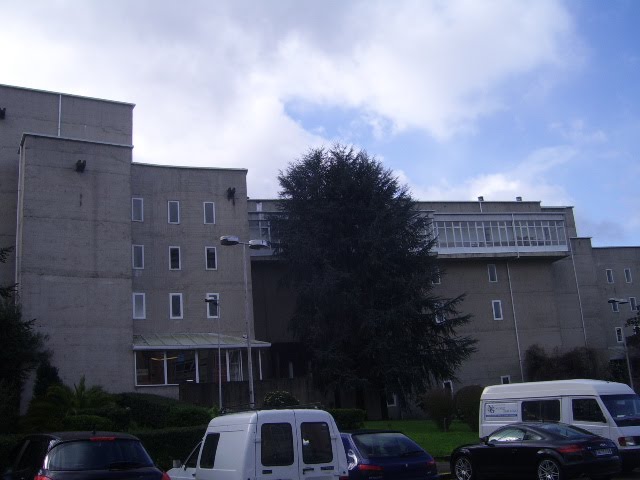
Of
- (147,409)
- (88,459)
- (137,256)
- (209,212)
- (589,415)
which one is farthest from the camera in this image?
(209,212)

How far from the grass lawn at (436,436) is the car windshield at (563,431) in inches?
279

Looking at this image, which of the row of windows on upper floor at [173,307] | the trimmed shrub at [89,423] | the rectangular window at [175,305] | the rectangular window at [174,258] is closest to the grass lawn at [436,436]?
the trimmed shrub at [89,423]

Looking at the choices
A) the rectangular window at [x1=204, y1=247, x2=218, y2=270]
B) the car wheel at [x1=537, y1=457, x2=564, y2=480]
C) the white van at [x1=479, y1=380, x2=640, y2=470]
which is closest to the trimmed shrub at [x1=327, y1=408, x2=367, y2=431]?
the white van at [x1=479, y1=380, x2=640, y2=470]

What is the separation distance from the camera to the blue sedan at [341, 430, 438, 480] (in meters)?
13.5

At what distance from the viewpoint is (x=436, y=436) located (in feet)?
93.1

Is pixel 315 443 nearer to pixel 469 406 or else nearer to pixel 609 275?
pixel 469 406

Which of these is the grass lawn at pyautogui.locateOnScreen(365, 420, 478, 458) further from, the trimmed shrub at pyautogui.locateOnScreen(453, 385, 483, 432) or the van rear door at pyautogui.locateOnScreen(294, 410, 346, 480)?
the van rear door at pyautogui.locateOnScreen(294, 410, 346, 480)

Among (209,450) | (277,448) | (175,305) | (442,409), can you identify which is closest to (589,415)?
(277,448)

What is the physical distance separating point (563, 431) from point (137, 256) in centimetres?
3211

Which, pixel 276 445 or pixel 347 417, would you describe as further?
pixel 347 417

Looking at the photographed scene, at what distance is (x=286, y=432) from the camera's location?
36.0 ft

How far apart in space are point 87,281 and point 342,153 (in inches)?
692

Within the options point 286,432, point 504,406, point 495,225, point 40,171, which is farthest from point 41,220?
point 495,225

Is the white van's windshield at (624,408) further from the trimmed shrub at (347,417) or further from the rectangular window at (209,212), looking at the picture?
the rectangular window at (209,212)
